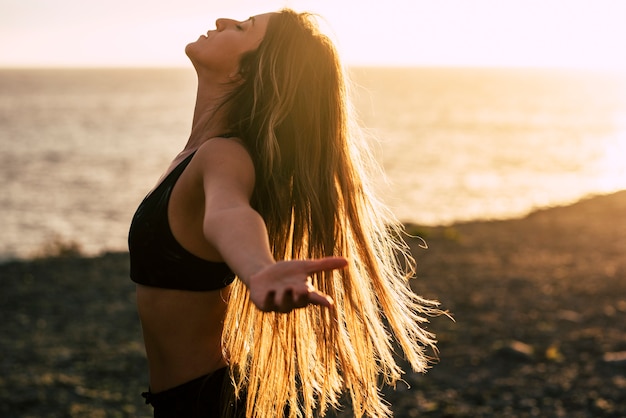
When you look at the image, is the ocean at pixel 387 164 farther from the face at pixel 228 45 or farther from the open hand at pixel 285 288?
the open hand at pixel 285 288

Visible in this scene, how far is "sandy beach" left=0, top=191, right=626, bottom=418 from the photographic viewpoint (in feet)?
25.6

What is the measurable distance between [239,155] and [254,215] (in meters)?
0.40

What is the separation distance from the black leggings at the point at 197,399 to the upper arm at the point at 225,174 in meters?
0.94

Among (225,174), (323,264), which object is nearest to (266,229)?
(225,174)

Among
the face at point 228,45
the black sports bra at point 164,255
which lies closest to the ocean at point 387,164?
the face at point 228,45

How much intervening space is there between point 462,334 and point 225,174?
27.0 ft

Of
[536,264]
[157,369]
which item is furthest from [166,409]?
[536,264]

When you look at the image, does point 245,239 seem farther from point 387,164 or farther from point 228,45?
point 387,164

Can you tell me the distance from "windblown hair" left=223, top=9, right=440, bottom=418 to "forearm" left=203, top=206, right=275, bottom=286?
474 mm

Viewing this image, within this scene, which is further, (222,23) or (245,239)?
(222,23)

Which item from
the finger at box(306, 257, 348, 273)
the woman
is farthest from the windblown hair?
the finger at box(306, 257, 348, 273)

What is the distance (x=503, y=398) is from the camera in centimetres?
765

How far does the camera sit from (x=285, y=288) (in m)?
1.70

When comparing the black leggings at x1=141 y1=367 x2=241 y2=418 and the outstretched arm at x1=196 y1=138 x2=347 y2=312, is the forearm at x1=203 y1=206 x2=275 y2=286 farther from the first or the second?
the black leggings at x1=141 y1=367 x2=241 y2=418
